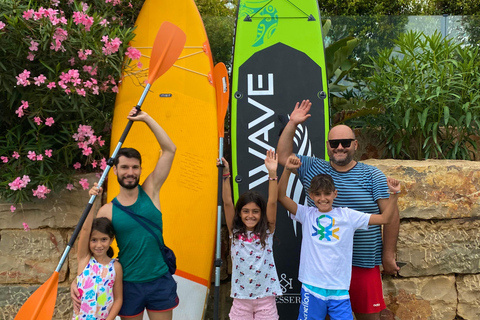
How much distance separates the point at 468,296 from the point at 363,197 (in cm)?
143

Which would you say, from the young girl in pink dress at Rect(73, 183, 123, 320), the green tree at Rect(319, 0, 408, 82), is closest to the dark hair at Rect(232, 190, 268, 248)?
the young girl in pink dress at Rect(73, 183, 123, 320)

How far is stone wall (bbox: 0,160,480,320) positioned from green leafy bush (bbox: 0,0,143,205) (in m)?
0.22

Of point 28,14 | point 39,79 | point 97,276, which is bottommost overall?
point 97,276

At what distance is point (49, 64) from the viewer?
2.95m

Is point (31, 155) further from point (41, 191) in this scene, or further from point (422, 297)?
point (422, 297)

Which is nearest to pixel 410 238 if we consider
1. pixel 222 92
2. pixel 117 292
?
pixel 222 92

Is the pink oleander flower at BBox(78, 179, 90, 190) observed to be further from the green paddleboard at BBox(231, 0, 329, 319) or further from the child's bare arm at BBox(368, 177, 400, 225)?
the child's bare arm at BBox(368, 177, 400, 225)

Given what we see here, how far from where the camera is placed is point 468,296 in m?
3.28

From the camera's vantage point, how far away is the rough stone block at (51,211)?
3.20 metres

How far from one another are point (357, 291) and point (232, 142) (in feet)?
4.37

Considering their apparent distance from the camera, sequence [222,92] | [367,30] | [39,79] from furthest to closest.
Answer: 1. [367,30]
2. [222,92]
3. [39,79]

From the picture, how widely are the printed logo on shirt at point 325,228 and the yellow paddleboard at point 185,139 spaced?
1014mm

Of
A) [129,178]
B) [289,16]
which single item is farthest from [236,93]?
[129,178]

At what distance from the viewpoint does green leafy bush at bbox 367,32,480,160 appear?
138 inches
